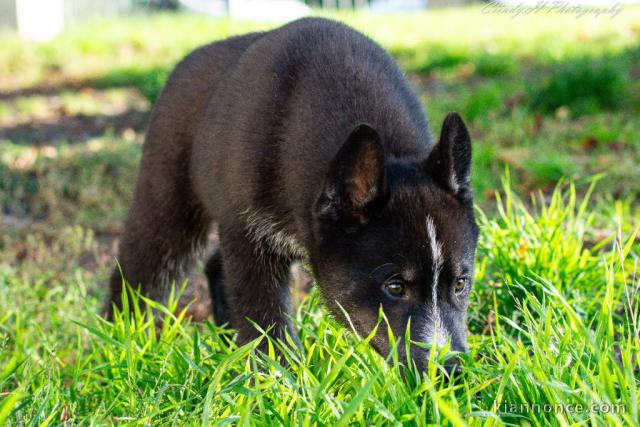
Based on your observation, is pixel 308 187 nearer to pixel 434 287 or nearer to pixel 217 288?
pixel 434 287

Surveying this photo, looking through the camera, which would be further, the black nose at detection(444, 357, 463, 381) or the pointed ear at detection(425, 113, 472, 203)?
the pointed ear at detection(425, 113, 472, 203)

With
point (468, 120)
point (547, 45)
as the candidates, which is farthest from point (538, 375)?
point (547, 45)

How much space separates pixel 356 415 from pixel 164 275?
80.5 inches

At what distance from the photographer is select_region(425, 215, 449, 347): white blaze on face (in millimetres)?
3162

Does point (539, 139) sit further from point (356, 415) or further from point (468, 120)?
point (356, 415)

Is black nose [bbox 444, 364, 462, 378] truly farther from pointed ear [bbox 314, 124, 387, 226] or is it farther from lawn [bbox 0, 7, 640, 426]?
pointed ear [bbox 314, 124, 387, 226]

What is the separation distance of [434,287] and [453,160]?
521 millimetres

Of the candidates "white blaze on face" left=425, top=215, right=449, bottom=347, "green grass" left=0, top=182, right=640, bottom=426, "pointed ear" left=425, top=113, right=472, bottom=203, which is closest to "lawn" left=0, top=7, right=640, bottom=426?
"green grass" left=0, top=182, right=640, bottom=426

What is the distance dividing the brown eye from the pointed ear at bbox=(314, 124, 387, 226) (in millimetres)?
440

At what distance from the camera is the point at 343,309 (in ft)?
11.1

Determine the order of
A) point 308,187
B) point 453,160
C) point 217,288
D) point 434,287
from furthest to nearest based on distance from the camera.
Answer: point 217,288, point 308,187, point 453,160, point 434,287

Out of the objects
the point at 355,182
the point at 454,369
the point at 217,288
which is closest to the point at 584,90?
the point at 217,288

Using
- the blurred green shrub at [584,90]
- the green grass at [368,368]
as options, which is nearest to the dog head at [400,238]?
the green grass at [368,368]

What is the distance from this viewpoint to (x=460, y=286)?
340cm
